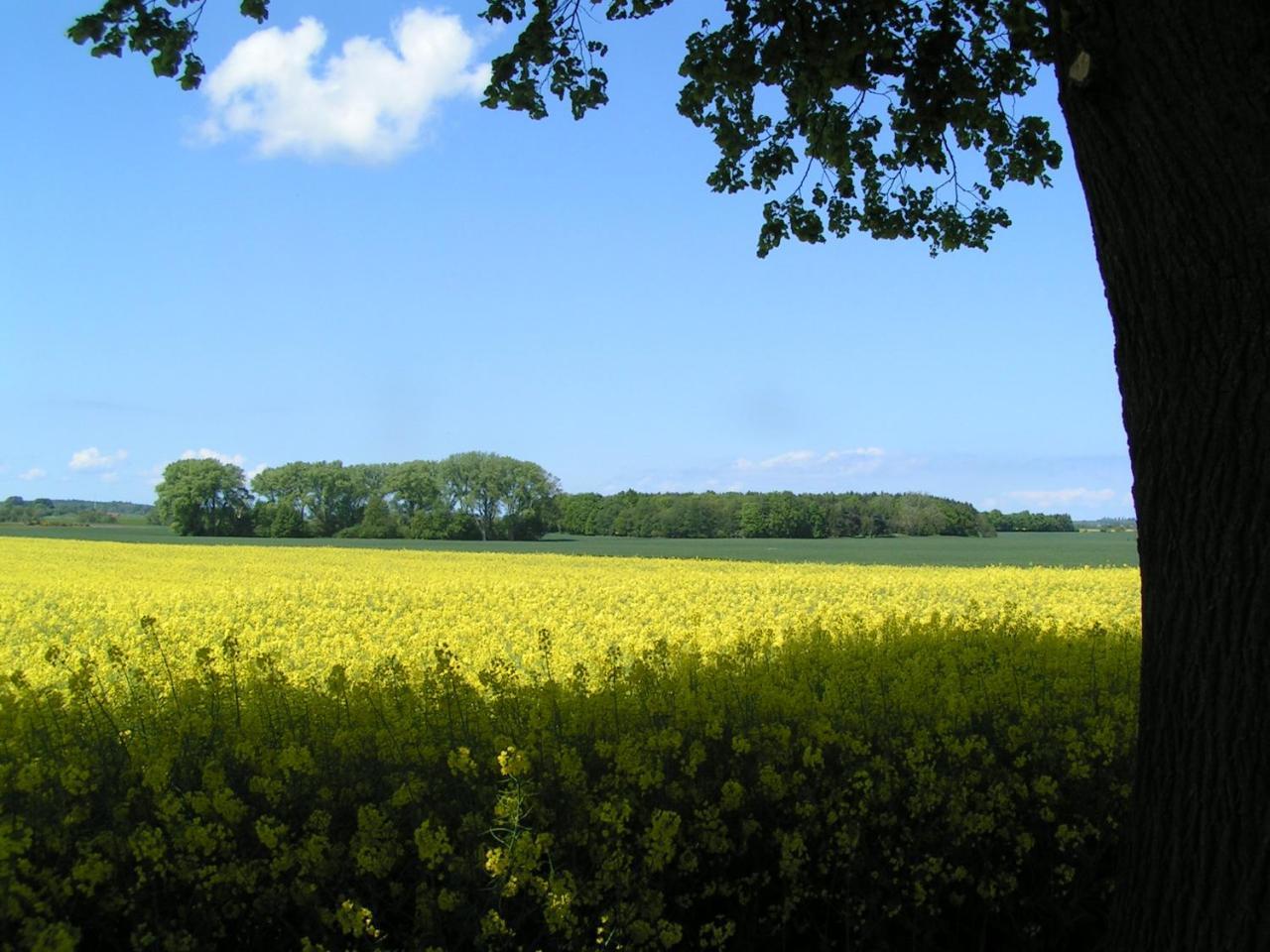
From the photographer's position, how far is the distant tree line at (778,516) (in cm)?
7238

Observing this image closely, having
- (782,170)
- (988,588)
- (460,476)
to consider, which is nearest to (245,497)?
(460,476)

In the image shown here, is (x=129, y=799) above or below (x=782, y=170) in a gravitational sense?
below

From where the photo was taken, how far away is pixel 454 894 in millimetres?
3629

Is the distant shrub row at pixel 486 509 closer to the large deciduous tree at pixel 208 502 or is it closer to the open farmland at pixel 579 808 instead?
the large deciduous tree at pixel 208 502

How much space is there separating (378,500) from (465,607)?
61.5 m

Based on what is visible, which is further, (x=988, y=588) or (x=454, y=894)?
(x=988, y=588)

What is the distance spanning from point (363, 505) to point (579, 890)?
75465mm

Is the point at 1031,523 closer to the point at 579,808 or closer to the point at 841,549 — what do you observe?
the point at 841,549

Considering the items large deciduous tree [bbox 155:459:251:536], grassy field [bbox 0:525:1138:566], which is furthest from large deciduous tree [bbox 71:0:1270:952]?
large deciduous tree [bbox 155:459:251:536]

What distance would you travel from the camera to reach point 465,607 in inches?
687

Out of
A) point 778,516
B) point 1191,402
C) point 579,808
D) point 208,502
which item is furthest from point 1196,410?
point 208,502

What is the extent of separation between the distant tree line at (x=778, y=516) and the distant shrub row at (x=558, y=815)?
67.6m

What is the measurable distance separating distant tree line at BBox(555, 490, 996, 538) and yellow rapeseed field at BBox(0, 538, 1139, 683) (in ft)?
130

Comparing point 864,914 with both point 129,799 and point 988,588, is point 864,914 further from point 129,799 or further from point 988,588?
point 988,588
